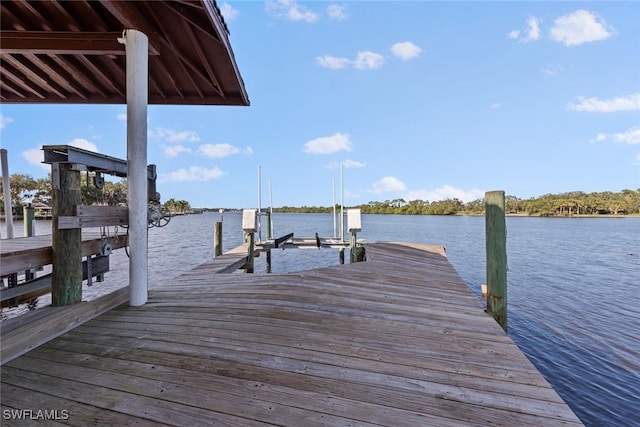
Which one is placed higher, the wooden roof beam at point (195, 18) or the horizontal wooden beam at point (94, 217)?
the wooden roof beam at point (195, 18)

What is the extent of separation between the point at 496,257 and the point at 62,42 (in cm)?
496

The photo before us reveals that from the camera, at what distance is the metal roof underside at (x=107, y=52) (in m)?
2.78

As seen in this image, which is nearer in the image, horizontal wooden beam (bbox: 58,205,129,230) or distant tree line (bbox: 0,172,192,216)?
horizontal wooden beam (bbox: 58,205,129,230)

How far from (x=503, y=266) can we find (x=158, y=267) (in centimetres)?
1208

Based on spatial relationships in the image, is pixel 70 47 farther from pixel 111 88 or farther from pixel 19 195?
pixel 19 195

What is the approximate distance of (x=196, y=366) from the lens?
5.56 ft

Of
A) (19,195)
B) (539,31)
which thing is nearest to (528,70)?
(539,31)

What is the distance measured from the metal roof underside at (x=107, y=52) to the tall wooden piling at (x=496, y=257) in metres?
3.30

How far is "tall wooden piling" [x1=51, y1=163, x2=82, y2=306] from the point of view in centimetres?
229

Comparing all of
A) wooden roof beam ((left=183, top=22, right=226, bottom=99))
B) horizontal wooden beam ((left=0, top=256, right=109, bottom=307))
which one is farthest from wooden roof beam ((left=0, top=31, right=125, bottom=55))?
→ horizontal wooden beam ((left=0, top=256, right=109, bottom=307))

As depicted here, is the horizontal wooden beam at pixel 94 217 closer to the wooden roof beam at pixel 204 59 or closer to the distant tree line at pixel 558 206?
the wooden roof beam at pixel 204 59

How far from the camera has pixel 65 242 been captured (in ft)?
7.66

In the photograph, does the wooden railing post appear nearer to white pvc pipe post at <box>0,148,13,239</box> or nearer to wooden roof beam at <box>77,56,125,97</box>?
wooden roof beam at <box>77,56,125,97</box>

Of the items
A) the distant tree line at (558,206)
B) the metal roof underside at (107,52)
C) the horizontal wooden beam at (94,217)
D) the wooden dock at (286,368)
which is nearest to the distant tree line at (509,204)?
the distant tree line at (558,206)
